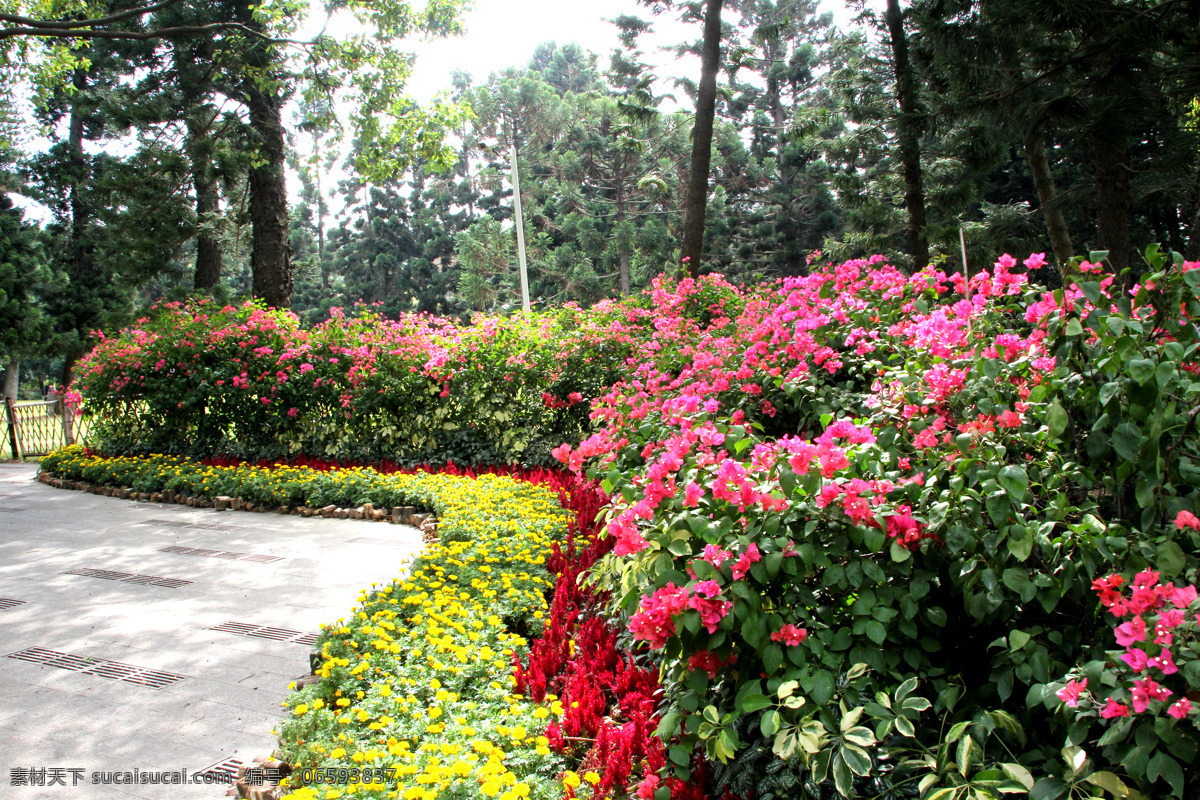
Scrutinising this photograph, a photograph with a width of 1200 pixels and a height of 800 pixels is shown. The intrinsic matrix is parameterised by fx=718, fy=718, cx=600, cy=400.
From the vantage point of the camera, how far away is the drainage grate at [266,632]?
364cm

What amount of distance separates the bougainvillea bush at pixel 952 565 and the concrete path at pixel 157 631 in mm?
1799

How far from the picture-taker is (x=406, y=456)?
25.9ft

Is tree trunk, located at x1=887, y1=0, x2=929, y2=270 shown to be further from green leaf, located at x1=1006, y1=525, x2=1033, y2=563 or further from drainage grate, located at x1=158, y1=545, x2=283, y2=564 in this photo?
green leaf, located at x1=1006, y1=525, x2=1033, y2=563

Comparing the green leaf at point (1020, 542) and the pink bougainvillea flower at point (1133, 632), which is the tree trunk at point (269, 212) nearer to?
the green leaf at point (1020, 542)

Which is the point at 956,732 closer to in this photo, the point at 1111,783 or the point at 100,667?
the point at 1111,783

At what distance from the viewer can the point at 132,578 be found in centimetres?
474

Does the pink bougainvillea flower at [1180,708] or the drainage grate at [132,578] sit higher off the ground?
the pink bougainvillea flower at [1180,708]

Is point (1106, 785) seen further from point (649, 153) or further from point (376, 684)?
point (649, 153)

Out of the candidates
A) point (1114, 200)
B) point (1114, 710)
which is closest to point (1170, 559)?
point (1114, 710)

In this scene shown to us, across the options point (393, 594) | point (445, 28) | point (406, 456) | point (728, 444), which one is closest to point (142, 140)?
point (445, 28)

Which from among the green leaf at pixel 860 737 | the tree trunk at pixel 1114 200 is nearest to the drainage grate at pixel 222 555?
the green leaf at pixel 860 737

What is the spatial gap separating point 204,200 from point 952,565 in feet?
53.2

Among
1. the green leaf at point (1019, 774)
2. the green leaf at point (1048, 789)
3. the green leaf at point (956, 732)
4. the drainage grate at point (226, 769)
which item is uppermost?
the green leaf at point (956, 732)

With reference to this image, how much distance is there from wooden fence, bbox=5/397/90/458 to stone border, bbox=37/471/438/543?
5.70 m
